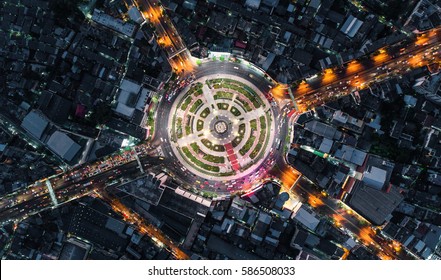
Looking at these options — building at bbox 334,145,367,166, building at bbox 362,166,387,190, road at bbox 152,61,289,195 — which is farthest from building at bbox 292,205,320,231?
building at bbox 334,145,367,166

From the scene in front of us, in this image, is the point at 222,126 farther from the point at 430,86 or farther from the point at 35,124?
the point at 430,86

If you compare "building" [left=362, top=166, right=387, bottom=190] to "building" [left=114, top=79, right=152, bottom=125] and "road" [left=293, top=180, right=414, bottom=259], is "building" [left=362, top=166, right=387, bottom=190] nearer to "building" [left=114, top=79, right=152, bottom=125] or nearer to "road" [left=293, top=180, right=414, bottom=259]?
"road" [left=293, top=180, right=414, bottom=259]

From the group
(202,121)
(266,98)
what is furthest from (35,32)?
(266,98)

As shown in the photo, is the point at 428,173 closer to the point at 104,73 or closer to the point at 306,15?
the point at 306,15

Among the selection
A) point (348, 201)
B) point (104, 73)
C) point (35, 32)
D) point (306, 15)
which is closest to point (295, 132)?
point (348, 201)

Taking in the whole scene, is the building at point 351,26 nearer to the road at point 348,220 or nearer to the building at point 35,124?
the road at point 348,220

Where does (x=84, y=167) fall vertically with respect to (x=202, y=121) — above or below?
below

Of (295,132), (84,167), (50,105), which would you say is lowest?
(84,167)

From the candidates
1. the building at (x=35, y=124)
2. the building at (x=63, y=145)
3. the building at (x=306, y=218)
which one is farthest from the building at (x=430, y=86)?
the building at (x=35, y=124)
